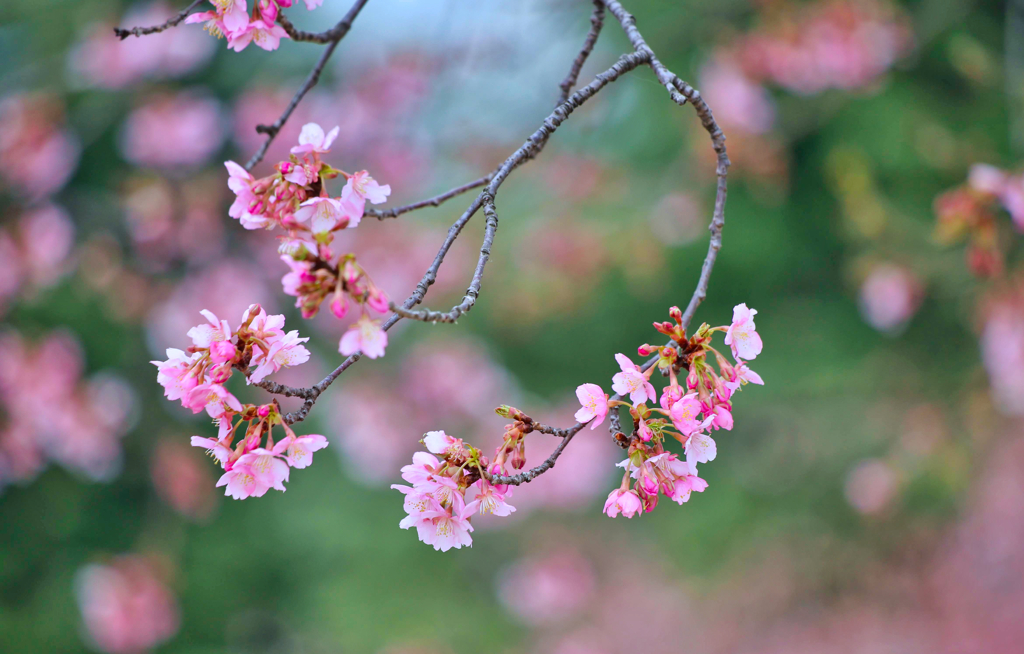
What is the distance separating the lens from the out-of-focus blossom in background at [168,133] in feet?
10.5

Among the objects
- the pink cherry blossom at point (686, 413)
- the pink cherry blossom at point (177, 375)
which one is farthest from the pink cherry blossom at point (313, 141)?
the pink cherry blossom at point (686, 413)

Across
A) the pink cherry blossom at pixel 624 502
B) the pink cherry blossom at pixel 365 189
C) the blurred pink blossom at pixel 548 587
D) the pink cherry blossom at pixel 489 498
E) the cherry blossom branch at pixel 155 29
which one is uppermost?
the cherry blossom branch at pixel 155 29

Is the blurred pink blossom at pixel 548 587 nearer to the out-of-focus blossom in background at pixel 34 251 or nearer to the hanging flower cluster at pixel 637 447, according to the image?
the out-of-focus blossom in background at pixel 34 251

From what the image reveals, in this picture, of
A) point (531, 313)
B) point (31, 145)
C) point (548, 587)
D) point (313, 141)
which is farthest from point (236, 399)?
point (548, 587)

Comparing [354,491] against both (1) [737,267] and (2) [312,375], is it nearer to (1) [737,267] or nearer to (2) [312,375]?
(2) [312,375]

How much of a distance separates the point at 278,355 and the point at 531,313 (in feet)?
8.96

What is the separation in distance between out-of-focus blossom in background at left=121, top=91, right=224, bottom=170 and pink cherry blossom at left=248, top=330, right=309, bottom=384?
113 inches

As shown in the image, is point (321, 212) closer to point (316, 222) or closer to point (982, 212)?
point (316, 222)

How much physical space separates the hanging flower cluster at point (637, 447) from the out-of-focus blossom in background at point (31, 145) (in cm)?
294

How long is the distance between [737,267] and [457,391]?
1.97 m

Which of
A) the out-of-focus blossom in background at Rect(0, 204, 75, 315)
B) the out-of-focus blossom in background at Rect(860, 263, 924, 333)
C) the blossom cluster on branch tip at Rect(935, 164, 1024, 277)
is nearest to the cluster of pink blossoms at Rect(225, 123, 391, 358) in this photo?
the blossom cluster on branch tip at Rect(935, 164, 1024, 277)

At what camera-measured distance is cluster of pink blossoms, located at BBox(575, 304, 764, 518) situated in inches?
31.6

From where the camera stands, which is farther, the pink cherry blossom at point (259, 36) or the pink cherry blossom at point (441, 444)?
the pink cherry blossom at point (259, 36)

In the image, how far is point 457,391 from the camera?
13.1 ft
